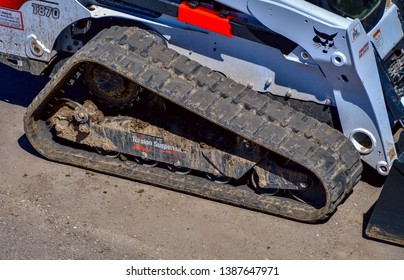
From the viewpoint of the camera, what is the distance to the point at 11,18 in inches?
344

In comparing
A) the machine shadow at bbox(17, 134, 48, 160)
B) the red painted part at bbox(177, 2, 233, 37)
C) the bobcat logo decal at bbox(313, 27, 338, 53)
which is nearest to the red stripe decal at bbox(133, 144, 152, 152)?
the machine shadow at bbox(17, 134, 48, 160)

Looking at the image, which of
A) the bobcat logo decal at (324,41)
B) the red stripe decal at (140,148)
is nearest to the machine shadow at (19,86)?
the red stripe decal at (140,148)

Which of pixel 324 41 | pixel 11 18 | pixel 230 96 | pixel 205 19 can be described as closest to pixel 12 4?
pixel 11 18

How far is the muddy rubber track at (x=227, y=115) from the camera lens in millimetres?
7777

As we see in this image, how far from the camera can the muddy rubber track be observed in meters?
7.78

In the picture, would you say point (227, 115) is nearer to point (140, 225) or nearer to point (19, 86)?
point (140, 225)

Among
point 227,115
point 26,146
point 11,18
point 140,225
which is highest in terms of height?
point 227,115

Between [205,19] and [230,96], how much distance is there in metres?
0.60

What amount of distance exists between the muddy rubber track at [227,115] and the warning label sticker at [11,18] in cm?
68

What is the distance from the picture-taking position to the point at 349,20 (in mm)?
7738

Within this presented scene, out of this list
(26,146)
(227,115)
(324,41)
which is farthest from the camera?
(26,146)

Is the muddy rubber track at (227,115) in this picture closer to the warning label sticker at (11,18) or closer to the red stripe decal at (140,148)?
the red stripe decal at (140,148)
